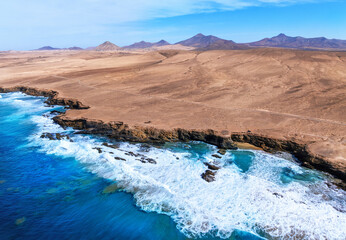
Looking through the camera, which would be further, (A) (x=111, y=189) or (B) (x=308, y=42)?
(B) (x=308, y=42)

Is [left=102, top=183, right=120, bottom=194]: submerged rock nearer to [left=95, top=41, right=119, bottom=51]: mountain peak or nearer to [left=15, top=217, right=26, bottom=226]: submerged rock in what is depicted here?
[left=15, top=217, right=26, bottom=226]: submerged rock

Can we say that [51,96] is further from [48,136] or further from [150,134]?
[150,134]

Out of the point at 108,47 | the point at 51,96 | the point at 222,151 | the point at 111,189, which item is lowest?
the point at 111,189

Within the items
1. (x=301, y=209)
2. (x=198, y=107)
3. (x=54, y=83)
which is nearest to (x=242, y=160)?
(x=301, y=209)

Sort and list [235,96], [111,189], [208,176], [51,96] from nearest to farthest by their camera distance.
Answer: [111,189], [208,176], [235,96], [51,96]

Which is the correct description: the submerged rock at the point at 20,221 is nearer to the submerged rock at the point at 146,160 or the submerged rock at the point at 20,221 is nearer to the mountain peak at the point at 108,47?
the submerged rock at the point at 146,160

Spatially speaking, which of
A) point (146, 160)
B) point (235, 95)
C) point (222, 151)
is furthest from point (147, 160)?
point (235, 95)

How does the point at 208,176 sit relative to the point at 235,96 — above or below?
below
